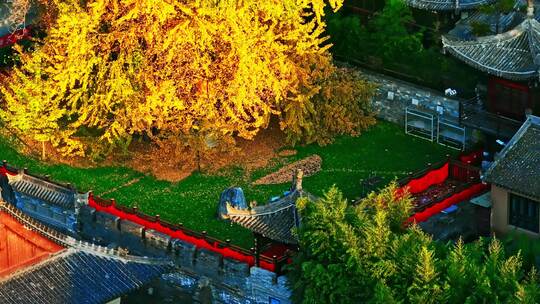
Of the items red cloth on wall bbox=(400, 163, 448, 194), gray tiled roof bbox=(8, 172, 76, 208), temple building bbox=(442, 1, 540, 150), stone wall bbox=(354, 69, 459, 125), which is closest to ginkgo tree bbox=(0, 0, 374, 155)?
stone wall bbox=(354, 69, 459, 125)

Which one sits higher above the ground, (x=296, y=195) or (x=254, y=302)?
(x=296, y=195)

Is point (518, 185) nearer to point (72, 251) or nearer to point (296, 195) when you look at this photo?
point (296, 195)

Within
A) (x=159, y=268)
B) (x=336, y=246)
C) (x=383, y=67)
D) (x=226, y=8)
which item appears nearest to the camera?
(x=336, y=246)

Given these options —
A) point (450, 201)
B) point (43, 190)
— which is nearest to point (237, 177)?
point (43, 190)

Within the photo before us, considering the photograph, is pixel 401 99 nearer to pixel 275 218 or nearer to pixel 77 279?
pixel 275 218

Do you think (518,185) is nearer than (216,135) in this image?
Yes

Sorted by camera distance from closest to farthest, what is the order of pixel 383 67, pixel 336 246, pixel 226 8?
pixel 336 246, pixel 226 8, pixel 383 67

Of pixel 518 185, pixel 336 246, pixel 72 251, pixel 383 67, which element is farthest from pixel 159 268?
pixel 383 67
